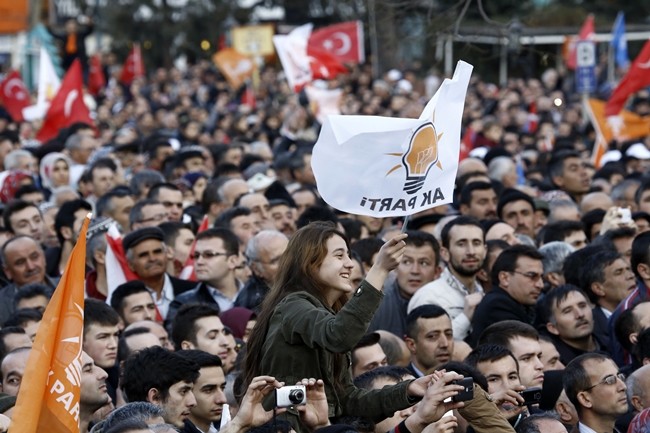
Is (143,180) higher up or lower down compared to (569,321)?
lower down

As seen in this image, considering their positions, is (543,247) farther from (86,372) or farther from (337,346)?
(337,346)

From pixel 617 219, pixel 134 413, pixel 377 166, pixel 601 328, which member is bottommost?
pixel 601 328

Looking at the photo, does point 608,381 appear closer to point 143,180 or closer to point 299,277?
point 299,277

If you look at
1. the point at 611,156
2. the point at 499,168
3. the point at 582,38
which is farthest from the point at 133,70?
the point at 499,168

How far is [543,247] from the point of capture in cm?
1078

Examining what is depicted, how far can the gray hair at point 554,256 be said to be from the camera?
34.8 feet

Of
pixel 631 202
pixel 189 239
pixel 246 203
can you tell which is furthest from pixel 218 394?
pixel 631 202

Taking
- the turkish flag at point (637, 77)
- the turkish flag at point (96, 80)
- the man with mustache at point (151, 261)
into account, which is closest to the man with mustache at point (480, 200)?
the man with mustache at point (151, 261)

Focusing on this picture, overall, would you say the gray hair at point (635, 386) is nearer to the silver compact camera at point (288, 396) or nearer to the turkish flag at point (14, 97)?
the silver compact camera at point (288, 396)

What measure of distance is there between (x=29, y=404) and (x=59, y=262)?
5.93 metres

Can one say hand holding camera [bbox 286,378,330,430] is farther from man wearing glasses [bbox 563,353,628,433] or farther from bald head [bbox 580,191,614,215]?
bald head [bbox 580,191,614,215]

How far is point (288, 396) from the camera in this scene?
5.73m

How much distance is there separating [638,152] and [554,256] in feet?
21.5

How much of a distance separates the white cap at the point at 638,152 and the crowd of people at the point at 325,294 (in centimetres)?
3
